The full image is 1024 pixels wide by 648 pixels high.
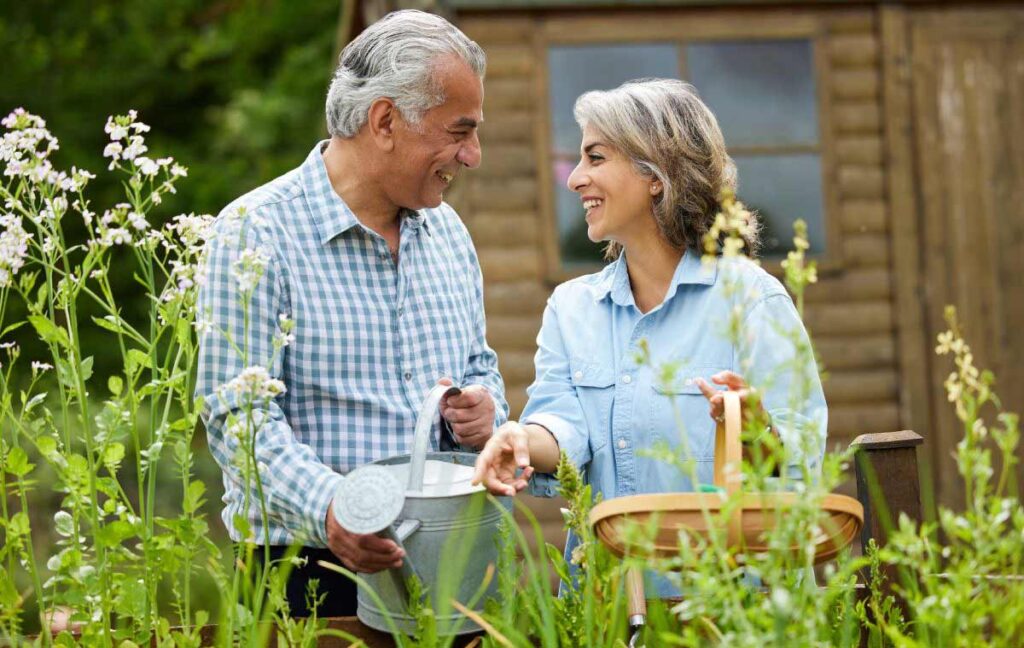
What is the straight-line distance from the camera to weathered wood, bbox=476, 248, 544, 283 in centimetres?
646

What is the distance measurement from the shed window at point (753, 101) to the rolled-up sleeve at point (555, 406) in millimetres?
4025

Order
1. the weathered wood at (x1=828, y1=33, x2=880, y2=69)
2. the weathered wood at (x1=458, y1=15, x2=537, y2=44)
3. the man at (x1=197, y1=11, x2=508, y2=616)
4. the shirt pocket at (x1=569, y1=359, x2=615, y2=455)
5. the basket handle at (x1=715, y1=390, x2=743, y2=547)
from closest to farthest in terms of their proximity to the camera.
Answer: the basket handle at (x1=715, y1=390, x2=743, y2=547), the man at (x1=197, y1=11, x2=508, y2=616), the shirt pocket at (x1=569, y1=359, x2=615, y2=455), the weathered wood at (x1=458, y1=15, x2=537, y2=44), the weathered wood at (x1=828, y1=33, x2=880, y2=69)

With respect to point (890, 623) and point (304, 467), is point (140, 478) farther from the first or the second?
point (890, 623)

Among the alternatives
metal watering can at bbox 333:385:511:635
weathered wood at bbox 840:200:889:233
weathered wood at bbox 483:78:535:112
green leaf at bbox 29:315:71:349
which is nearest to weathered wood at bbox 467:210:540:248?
weathered wood at bbox 483:78:535:112

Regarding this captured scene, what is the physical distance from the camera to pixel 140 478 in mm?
1897

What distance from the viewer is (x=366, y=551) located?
1.82 metres

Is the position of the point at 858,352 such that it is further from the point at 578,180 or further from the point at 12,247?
the point at 12,247

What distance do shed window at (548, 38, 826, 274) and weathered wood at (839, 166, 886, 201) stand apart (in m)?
0.12

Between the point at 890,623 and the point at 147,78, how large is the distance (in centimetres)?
1432

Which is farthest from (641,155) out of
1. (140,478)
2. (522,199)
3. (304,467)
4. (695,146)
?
(522,199)

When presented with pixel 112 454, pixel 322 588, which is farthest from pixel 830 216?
pixel 112 454

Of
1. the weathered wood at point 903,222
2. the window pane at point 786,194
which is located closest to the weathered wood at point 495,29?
the window pane at point 786,194

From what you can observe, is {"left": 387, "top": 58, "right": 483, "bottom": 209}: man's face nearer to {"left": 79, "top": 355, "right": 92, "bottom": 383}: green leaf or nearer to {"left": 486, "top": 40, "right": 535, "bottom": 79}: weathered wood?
{"left": 79, "top": 355, "right": 92, "bottom": 383}: green leaf

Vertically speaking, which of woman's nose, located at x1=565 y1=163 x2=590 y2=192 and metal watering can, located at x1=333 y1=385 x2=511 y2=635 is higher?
woman's nose, located at x1=565 y1=163 x2=590 y2=192
